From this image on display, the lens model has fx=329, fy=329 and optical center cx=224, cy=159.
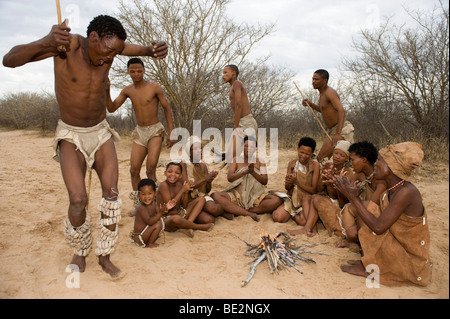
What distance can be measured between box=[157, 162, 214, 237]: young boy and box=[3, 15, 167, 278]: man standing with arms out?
3.10 ft

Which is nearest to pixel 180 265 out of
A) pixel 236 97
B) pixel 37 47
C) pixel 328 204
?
pixel 328 204

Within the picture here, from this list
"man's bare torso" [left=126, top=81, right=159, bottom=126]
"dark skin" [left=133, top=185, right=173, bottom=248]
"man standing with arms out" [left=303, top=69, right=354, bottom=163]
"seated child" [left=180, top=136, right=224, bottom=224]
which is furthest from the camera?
"man standing with arms out" [left=303, top=69, right=354, bottom=163]

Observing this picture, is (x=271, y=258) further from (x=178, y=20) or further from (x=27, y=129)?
(x=27, y=129)

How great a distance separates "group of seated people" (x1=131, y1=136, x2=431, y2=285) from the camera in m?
2.59

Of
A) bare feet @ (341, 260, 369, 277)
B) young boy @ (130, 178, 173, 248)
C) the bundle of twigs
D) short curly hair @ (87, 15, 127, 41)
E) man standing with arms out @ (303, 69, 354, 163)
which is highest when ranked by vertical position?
short curly hair @ (87, 15, 127, 41)

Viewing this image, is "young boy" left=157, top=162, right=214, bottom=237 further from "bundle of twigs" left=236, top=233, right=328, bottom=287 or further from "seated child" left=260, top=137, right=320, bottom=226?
"seated child" left=260, top=137, right=320, bottom=226

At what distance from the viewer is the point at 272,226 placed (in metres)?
4.04

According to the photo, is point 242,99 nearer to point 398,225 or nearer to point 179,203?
point 179,203

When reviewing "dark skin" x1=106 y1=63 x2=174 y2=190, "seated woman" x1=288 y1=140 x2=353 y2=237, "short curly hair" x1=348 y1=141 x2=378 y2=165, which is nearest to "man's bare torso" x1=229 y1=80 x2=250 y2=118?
"dark skin" x1=106 y1=63 x2=174 y2=190

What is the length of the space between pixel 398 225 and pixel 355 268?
54cm

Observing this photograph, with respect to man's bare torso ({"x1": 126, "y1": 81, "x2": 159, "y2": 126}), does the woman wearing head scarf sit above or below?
below

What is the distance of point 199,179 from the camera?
14.6 ft

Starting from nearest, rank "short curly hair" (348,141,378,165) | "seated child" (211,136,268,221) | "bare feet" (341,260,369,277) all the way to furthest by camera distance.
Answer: "bare feet" (341,260,369,277) < "short curly hair" (348,141,378,165) < "seated child" (211,136,268,221)

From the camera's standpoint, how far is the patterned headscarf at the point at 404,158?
8.17 ft
